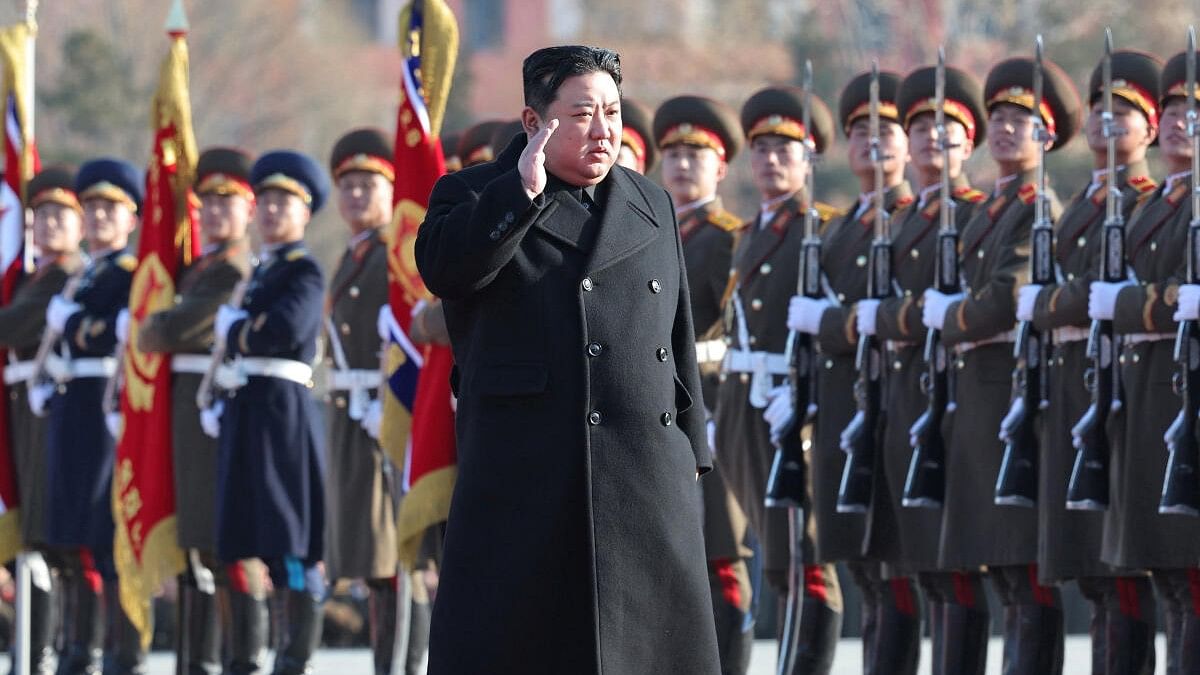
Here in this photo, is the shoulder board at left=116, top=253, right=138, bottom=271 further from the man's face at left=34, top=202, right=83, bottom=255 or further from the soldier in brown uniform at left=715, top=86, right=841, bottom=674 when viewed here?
the soldier in brown uniform at left=715, top=86, right=841, bottom=674

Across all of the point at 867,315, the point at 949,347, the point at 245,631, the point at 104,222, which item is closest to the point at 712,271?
the point at 867,315

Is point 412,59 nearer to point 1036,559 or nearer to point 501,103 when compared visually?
point 1036,559

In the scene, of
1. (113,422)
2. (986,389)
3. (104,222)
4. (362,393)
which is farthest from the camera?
(104,222)

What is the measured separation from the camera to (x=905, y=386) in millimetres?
9445

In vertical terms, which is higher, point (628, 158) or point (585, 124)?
point (628, 158)

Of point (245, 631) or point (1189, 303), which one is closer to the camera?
point (1189, 303)

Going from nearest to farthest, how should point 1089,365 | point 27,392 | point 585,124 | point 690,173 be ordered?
point 585,124 < point 1089,365 < point 690,173 < point 27,392

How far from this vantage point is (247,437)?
11.0 meters

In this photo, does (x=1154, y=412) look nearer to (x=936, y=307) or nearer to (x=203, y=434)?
(x=936, y=307)

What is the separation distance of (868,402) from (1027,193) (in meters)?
0.92

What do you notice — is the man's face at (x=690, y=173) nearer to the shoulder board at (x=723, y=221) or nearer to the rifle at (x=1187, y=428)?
the shoulder board at (x=723, y=221)

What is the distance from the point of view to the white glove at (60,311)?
12047 millimetres

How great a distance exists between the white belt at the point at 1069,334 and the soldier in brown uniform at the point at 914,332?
0.57 meters

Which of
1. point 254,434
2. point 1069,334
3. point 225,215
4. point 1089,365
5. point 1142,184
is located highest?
point 225,215
